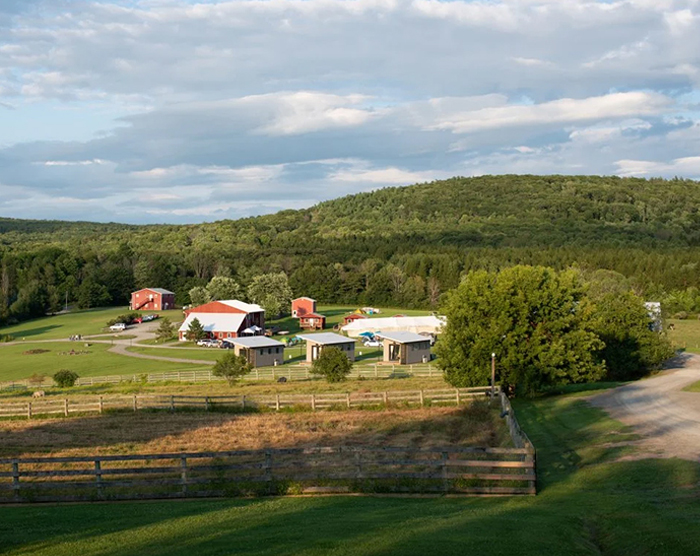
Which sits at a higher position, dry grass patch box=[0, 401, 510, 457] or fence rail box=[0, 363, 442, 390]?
dry grass patch box=[0, 401, 510, 457]

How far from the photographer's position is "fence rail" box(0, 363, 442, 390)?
5719 centimetres

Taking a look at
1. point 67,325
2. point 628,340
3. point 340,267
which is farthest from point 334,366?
point 340,267

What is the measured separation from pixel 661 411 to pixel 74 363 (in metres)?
57.7

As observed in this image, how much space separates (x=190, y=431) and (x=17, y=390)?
28844mm

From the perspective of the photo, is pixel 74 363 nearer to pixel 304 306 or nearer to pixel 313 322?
pixel 313 322

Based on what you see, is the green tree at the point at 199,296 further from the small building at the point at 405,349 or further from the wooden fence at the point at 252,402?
the wooden fence at the point at 252,402

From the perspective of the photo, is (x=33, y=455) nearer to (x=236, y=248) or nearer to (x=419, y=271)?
(x=419, y=271)

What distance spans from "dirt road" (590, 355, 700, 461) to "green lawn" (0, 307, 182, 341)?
7785cm

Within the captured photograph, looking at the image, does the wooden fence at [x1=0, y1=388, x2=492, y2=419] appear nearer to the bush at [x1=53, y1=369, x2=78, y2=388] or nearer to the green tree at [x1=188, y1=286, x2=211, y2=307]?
the bush at [x1=53, y1=369, x2=78, y2=388]

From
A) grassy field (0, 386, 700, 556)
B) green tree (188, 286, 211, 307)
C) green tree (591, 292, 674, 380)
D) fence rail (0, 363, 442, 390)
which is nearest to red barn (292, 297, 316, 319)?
green tree (188, 286, 211, 307)

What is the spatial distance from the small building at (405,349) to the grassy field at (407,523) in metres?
52.1

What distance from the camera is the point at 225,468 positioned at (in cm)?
Result: 1722

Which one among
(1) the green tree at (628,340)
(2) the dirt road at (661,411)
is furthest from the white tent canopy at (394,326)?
(2) the dirt road at (661,411)

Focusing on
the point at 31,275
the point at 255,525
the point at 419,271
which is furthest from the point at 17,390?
the point at 419,271
